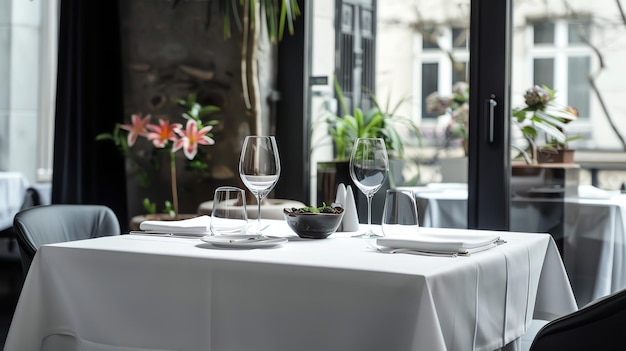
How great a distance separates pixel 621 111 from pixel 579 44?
37 centimetres

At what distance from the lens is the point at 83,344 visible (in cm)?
190

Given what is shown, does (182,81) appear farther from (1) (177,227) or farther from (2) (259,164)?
(2) (259,164)

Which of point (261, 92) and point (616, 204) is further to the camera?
point (261, 92)

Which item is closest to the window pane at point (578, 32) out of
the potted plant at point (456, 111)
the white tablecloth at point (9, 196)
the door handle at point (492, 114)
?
the door handle at point (492, 114)

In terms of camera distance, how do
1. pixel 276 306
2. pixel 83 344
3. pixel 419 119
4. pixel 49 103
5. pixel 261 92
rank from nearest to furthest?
pixel 276 306 → pixel 83 344 → pixel 419 119 → pixel 261 92 → pixel 49 103

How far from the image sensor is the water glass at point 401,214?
1.97 metres

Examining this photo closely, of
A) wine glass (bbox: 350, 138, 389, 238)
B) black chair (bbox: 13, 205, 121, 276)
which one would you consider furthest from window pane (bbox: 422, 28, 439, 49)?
wine glass (bbox: 350, 138, 389, 238)

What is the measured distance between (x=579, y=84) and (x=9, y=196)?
3.31m

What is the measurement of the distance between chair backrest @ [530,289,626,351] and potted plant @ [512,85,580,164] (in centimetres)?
224

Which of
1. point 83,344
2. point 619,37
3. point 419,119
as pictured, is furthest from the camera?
point 419,119

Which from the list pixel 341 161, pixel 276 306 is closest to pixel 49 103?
pixel 341 161

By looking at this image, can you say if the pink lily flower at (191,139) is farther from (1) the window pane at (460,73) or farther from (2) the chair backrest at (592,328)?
(2) the chair backrest at (592,328)

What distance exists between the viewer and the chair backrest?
1.68 metres

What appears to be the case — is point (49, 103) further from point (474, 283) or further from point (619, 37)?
point (474, 283)
